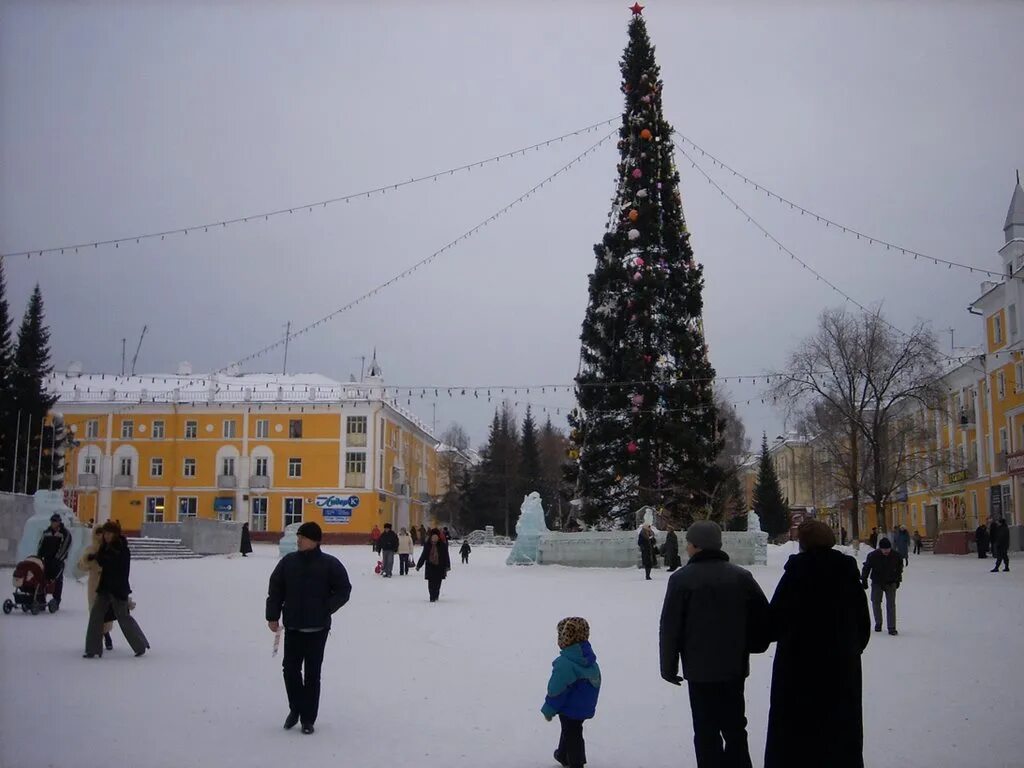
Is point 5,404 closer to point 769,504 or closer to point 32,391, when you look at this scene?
point 32,391

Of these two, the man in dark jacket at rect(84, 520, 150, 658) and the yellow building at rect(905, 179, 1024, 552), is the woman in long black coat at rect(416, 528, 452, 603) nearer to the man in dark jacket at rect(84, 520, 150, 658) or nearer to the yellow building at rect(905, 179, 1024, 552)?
the man in dark jacket at rect(84, 520, 150, 658)

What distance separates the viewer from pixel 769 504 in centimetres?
7269

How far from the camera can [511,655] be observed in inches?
482

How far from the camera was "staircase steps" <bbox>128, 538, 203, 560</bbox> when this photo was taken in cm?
3581

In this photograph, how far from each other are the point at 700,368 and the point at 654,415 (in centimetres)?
251

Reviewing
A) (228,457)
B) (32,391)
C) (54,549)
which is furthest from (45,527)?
(228,457)

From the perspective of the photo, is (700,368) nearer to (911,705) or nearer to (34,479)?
(911,705)

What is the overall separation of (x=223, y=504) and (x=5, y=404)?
24.6 m

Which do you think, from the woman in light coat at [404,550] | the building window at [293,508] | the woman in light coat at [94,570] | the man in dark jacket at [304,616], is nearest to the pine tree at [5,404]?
the building window at [293,508]

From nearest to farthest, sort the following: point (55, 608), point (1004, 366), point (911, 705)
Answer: point (911, 705) → point (55, 608) → point (1004, 366)

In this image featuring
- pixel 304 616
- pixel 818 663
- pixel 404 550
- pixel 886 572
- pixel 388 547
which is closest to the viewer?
pixel 818 663

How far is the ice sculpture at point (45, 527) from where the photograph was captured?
18.2 meters

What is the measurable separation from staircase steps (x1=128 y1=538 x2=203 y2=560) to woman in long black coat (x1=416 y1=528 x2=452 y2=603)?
18.9 metres

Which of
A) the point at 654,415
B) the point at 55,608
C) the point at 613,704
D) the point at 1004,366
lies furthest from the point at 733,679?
the point at 1004,366
